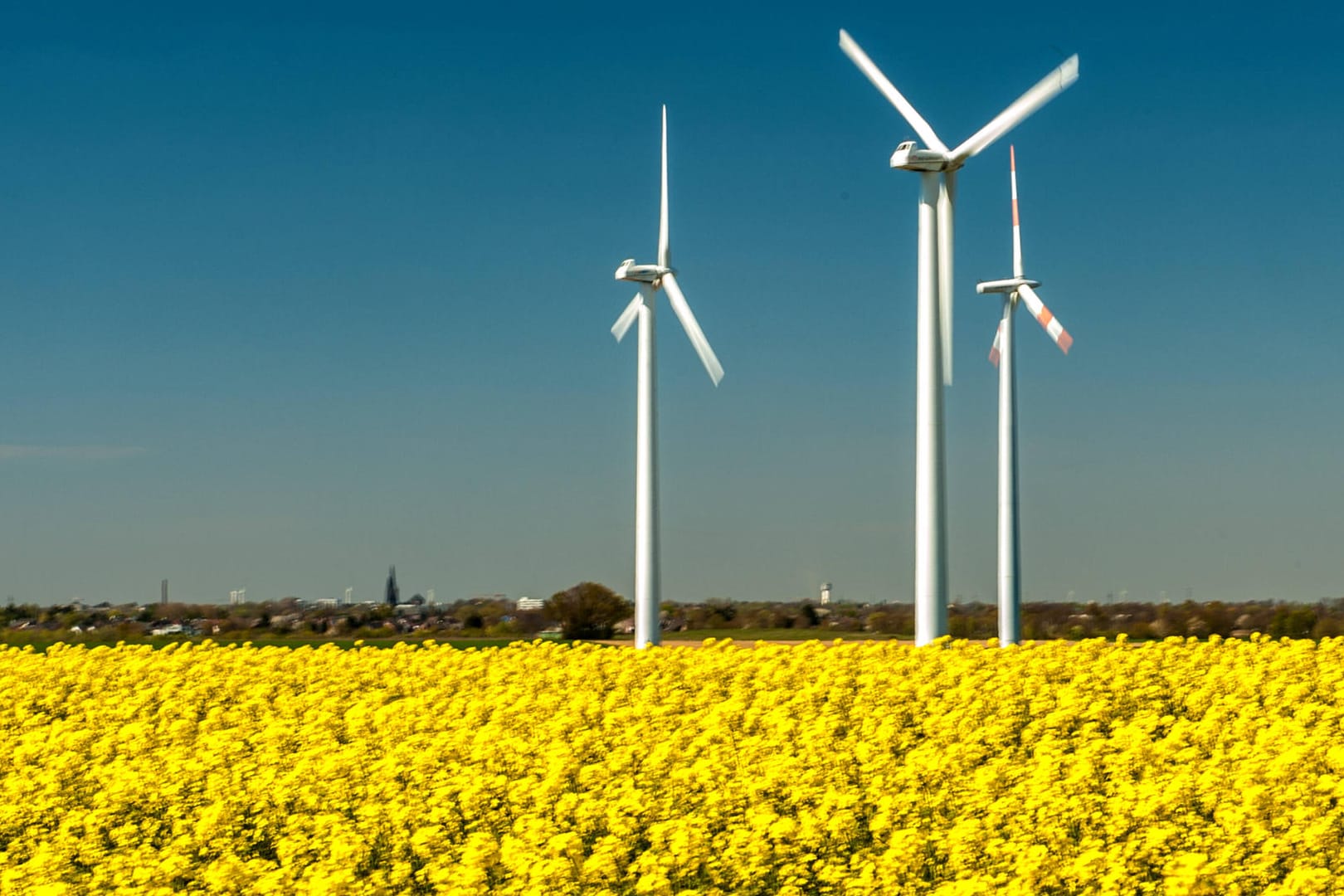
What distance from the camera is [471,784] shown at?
1459cm

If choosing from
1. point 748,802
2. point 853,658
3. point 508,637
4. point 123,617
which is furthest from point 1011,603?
point 123,617

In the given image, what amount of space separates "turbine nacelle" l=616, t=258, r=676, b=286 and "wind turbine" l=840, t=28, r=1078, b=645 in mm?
9606

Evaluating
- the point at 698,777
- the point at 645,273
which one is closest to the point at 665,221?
the point at 645,273

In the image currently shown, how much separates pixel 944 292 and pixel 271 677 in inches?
559

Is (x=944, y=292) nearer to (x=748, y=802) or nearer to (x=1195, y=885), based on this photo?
(x=748, y=802)

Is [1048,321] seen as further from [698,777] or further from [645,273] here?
[698,777]

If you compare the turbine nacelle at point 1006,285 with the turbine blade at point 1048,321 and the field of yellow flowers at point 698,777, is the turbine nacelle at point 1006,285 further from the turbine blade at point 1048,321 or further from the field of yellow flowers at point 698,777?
the field of yellow flowers at point 698,777

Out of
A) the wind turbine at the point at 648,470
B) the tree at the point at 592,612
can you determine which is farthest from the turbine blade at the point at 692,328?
the tree at the point at 592,612

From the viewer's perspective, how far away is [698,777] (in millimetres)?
14828

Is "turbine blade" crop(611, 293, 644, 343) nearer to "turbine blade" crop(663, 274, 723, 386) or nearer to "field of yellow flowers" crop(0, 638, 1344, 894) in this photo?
"turbine blade" crop(663, 274, 723, 386)

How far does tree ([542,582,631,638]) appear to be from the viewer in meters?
48.8

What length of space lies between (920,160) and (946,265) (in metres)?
2.17

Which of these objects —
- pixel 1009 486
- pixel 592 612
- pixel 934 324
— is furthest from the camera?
pixel 592 612

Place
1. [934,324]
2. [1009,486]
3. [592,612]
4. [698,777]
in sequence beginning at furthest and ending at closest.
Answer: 1. [592,612]
2. [1009,486]
3. [934,324]
4. [698,777]
